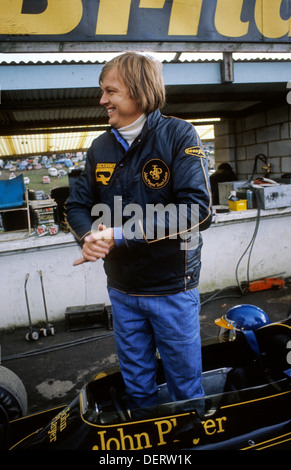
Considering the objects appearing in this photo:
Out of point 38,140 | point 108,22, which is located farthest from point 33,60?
point 38,140

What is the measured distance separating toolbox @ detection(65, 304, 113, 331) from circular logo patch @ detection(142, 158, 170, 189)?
2827 millimetres

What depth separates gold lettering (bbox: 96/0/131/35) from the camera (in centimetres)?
330

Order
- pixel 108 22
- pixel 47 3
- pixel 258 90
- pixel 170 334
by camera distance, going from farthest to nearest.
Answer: pixel 258 90 → pixel 108 22 → pixel 47 3 → pixel 170 334

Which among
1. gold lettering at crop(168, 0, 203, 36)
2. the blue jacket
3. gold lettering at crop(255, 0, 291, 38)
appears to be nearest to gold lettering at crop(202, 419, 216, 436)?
the blue jacket

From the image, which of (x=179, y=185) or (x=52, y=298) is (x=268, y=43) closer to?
(x=179, y=185)

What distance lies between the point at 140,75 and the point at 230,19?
3.23m

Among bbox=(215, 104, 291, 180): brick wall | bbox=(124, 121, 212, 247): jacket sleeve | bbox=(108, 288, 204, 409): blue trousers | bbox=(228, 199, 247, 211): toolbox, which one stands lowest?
bbox=(108, 288, 204, 409): blue trousers

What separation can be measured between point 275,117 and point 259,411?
5450mm

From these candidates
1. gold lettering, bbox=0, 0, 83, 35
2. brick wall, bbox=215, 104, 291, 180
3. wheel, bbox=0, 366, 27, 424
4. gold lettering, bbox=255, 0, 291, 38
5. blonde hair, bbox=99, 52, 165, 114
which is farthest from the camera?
brick wall, bbox=215, 104, 291, 180

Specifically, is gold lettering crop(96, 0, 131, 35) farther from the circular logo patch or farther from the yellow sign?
the circular logo patch

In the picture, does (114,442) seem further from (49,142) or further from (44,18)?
(49,142)

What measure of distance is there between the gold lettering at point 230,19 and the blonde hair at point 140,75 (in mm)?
3017

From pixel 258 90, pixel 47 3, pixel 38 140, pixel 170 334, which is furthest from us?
pixel 38 140

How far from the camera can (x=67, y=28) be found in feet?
10.8
